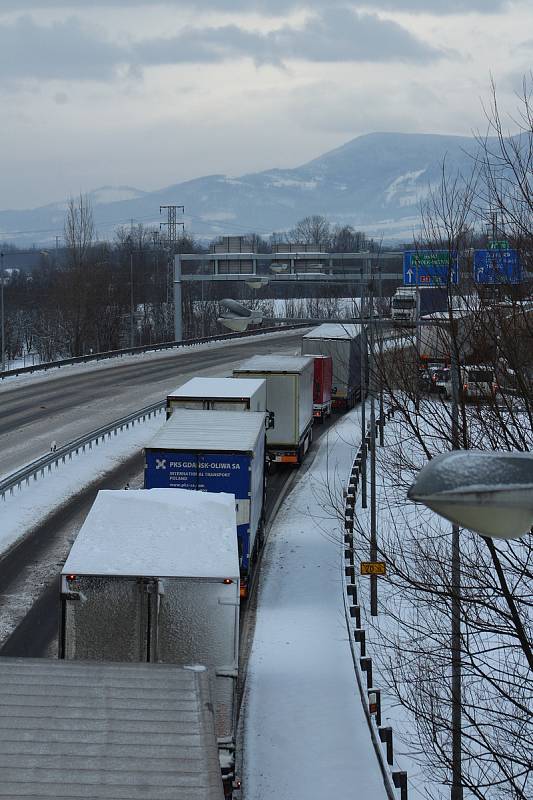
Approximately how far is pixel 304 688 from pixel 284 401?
1679 centimetres

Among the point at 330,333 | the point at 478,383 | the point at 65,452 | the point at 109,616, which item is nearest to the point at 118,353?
the point at 330,333

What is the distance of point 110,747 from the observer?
6.87 m

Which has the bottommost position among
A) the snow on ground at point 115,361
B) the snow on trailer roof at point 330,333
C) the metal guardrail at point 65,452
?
the metal guardrail at point 65,452

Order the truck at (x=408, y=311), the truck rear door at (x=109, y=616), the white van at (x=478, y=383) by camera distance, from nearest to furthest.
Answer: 1. the white van at (x=478, y=383)
2. the truck rear door at (x=109, y=616)
3. the truck at (x=408, y=311)

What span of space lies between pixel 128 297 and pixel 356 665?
92.3 metres

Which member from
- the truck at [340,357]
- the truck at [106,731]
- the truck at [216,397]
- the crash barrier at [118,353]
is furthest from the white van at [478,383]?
the crash barrier at [118,353]

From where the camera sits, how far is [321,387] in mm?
43406

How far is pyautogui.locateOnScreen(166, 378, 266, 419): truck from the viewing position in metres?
25.8

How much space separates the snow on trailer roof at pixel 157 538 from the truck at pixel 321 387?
29196 millimetres

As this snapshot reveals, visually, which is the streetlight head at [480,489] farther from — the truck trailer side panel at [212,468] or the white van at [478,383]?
the truck trailer side panel at [212,468]

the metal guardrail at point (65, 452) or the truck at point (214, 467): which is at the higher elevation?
the truck at point (214, 467)

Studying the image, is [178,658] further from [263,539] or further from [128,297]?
[128,297]

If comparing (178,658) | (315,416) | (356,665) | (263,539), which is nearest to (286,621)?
(356,665)

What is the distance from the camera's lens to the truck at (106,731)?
6.41 m
